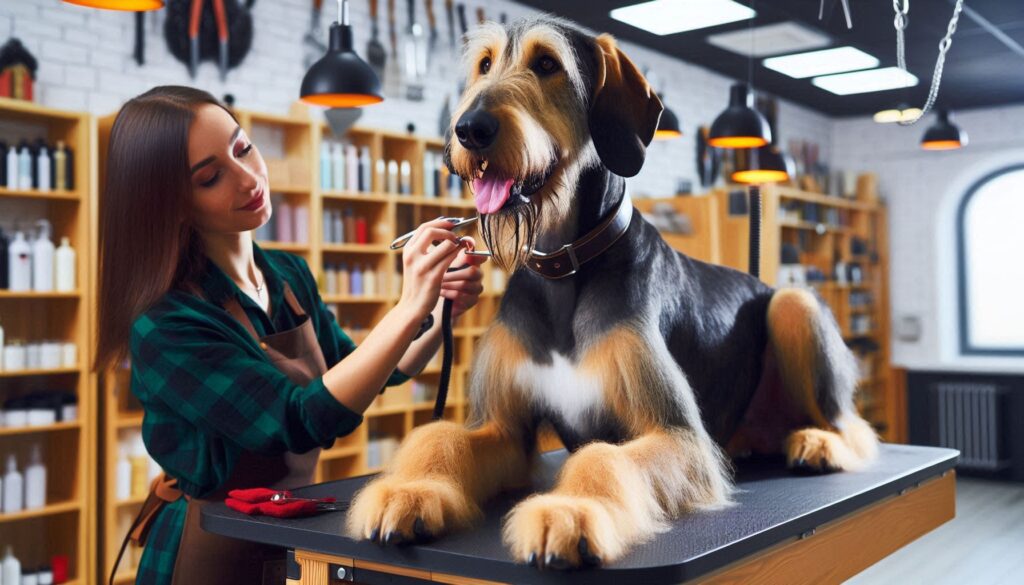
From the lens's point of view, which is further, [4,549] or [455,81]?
[455,81]

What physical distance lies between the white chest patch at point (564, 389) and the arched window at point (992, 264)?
9538 millimetres

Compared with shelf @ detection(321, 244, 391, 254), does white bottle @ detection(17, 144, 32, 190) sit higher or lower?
higher

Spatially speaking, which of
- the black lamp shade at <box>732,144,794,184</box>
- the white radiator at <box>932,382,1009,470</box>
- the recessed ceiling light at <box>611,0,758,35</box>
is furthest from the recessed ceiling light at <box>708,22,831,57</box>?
the white radiator at <box>932,382,1009,470</box>

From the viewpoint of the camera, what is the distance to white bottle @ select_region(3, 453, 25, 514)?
434 cm

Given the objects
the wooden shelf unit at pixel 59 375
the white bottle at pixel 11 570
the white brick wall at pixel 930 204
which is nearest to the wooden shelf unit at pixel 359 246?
the wooden shelf unit at pixel 59 375

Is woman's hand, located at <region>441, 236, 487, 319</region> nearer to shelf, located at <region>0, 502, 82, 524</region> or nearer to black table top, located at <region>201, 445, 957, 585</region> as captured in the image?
black table top, located at <region>201, 445, 957, 585</region>

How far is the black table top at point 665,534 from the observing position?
3.41 feet

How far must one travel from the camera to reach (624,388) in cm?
139

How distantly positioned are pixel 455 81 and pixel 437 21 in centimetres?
45

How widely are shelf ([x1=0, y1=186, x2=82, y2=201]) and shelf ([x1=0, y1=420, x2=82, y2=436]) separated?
1.05m

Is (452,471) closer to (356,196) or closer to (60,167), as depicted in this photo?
(60,167)

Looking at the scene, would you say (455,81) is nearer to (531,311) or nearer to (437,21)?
(437,21)

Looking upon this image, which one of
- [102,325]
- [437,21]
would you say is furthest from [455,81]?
[102,325]

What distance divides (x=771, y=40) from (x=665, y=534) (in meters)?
6.60
